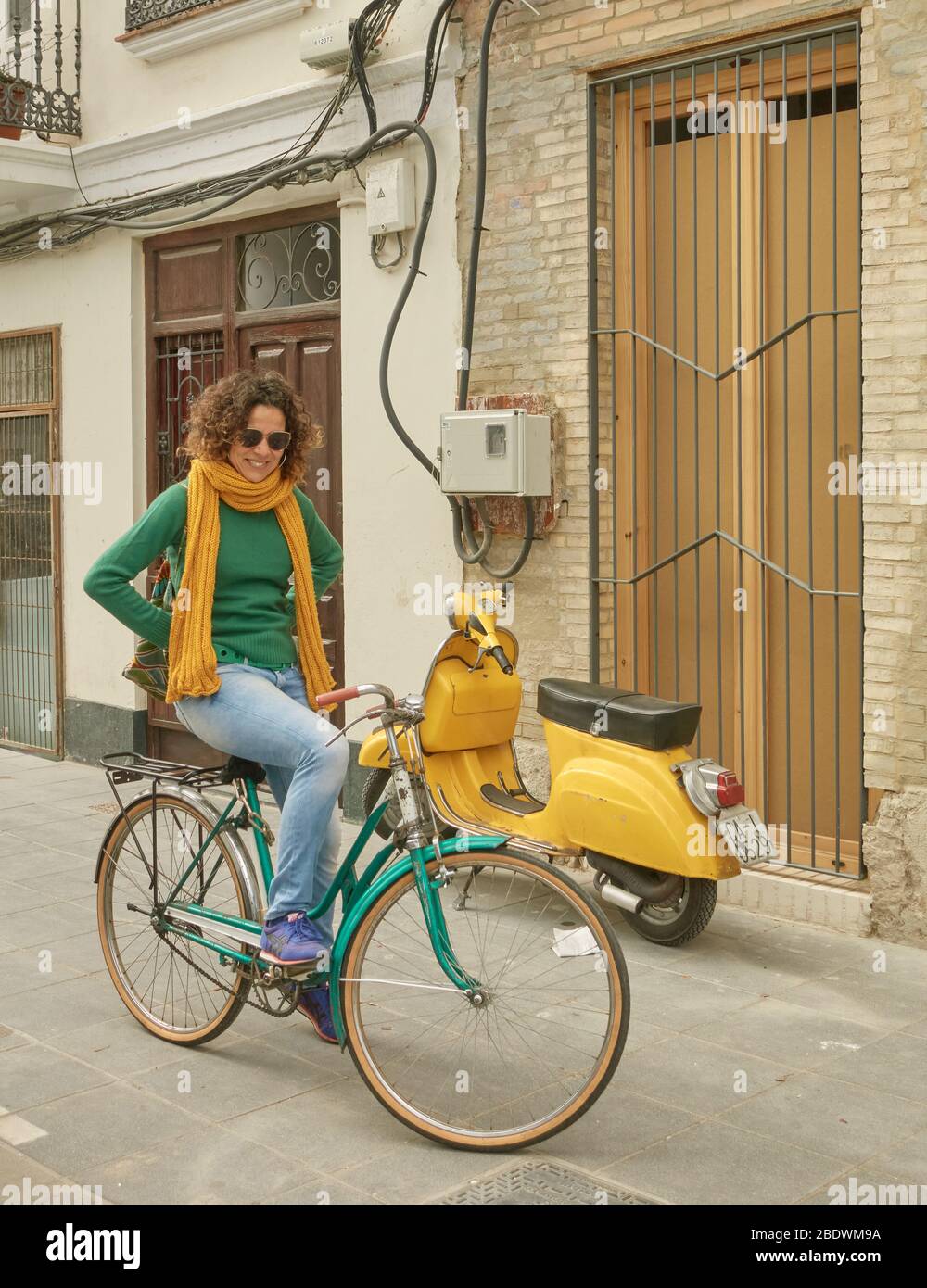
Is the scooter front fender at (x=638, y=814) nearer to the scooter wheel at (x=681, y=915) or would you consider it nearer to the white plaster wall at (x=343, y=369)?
the scooter wheel at (x=681, y=915)

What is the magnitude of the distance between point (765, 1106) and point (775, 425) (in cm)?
330

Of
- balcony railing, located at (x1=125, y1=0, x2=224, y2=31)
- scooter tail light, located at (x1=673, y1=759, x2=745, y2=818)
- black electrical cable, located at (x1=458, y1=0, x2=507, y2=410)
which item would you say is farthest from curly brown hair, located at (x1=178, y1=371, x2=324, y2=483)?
balcony railing, located at (x1=125, y1=0, x2=224, y2=31)

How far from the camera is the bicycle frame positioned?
4.06 metres

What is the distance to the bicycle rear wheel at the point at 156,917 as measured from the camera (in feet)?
15.7

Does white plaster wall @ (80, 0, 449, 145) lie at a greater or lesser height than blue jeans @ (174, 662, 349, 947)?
greater

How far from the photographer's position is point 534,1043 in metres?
4.44

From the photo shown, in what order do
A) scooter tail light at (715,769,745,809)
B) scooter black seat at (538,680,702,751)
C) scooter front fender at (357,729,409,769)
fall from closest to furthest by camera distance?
scooter tail light at (715,769,745,809) → scooter black seat at (538,680,702,751) → scooter front fender at (357,729,409,769)

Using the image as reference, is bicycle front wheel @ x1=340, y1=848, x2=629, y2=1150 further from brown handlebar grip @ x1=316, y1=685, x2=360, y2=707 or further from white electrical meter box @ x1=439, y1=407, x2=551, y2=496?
white electrical meter box @ x1=439, y1=407, x2=551, y2=496

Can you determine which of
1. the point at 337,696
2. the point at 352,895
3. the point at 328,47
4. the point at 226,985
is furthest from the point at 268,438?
the point at 328,47

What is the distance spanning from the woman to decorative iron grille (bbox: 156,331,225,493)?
15.4 ft

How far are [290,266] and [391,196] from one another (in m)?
1.27

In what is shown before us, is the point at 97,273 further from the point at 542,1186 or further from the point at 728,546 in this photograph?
the point at 542,1186

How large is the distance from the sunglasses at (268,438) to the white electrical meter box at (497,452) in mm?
2477
